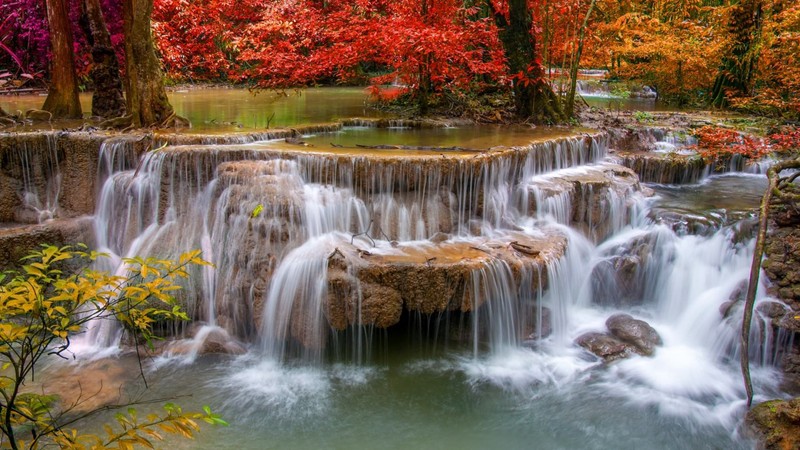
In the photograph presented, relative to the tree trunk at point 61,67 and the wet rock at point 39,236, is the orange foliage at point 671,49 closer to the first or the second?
the tree trunk at point 61,67

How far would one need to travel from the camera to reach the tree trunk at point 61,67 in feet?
34.1

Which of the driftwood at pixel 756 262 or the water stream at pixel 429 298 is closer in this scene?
the driftwood at pixel 756 262

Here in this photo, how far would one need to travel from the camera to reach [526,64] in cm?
1184

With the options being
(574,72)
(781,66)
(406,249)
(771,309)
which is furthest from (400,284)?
(781,66)

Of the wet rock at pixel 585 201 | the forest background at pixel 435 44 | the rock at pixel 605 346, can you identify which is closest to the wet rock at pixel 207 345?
the rock at pixel 605 346

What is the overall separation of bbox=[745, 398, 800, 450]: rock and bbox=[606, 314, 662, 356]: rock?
1.48 meters

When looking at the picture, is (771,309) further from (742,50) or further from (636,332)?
(742,50)

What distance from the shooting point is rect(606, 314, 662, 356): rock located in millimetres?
6734

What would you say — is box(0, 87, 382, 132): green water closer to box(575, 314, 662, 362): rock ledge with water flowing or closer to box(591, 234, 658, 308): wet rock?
box(591, 234, 658, 308): wet rock

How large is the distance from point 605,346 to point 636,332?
48 cm

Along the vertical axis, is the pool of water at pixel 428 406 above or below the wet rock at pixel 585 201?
Result: below

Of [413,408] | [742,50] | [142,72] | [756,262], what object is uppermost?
[742,50]

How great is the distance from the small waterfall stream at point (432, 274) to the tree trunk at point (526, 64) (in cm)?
378

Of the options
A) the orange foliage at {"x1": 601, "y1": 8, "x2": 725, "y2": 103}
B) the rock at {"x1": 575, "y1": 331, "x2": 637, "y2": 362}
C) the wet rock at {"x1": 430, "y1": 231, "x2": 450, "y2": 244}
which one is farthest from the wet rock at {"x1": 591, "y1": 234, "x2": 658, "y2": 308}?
the orange foliage at {"x1": 601, "y1": 8, "x2": 725, "y2": 103}
